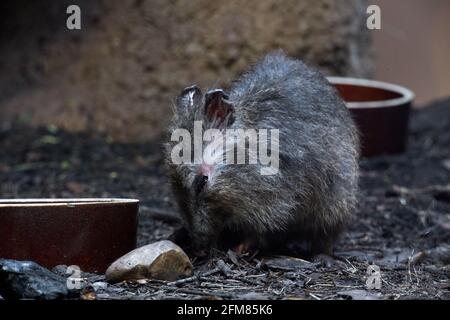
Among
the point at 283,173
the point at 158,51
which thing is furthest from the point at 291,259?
the point at 158,51

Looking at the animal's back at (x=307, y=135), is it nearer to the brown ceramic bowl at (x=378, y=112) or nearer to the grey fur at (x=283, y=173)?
the grey fur at (x=283, y=173)

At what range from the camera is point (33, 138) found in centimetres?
1048

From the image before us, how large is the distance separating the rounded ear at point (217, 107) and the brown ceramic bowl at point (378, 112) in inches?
153

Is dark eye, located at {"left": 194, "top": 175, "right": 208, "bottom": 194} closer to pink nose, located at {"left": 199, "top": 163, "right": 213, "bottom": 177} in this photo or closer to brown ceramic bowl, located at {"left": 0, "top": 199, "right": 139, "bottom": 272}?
pink nose, located at {"left": 199, "top": 163, "right": 213, "bottom": 177}

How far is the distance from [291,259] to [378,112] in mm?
4249

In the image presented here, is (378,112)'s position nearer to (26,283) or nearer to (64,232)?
(64,232)

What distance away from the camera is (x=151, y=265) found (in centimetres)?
524

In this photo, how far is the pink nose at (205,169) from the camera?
5.61 m

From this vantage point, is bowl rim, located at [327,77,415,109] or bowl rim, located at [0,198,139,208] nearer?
bowl rim, located at [0,198,139,208]

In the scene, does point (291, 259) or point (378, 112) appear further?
point (378, 112)

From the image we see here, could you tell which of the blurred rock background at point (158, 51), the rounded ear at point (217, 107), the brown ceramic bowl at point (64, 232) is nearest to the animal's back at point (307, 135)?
the rounded ear at point (217, 107)

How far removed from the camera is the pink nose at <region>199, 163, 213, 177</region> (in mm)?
5613

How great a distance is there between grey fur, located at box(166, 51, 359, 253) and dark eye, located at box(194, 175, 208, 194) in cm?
2

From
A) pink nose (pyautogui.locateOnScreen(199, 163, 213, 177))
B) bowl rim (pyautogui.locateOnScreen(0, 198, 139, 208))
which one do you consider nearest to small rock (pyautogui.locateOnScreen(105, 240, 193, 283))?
bowl rim (pyautogui.locateOnScreen(0, 198, 139, 208))
